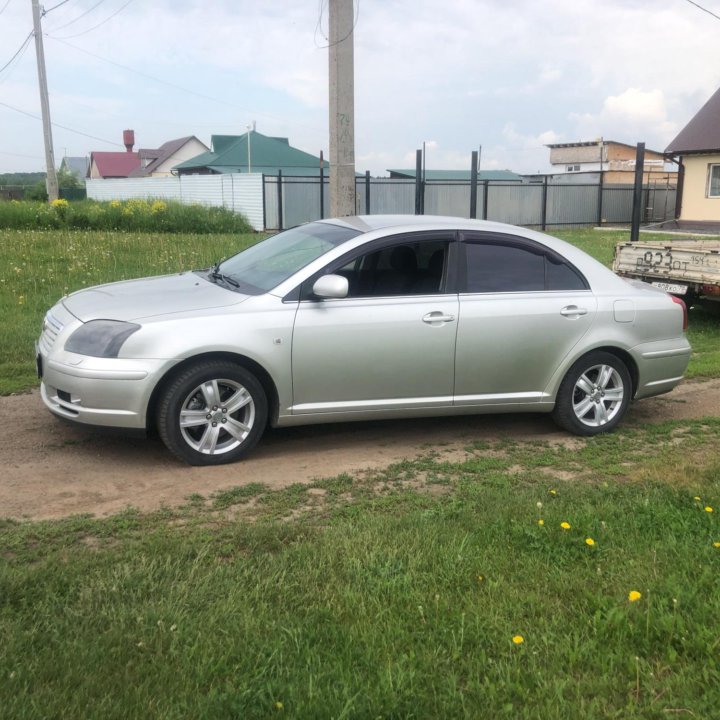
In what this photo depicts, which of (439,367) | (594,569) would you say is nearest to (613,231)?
(439,367)

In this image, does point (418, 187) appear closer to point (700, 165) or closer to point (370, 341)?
→ point (370, 341)

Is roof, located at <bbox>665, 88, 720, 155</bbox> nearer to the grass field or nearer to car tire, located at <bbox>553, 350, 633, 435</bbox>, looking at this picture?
car tire, located at <bbox>553, 350, 633, 435</bbox>

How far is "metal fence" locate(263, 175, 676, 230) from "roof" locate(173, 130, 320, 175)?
1953cm

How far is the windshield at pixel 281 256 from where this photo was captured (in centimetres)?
584

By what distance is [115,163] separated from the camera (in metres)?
81.8

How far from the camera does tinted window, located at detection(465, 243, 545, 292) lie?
612cm

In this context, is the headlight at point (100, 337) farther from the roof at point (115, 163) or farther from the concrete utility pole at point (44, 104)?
the roof at point (115, 163)

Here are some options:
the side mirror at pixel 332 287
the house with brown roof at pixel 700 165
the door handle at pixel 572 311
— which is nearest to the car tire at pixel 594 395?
the door handle at pixel 572 311

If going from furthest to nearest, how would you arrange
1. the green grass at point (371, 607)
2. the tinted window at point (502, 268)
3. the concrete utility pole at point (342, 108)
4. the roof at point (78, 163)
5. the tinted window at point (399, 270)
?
the roof at point (78, 163), the concrete utility pole at point (342, 108), the tinted window at point (502, 268), the tinted window at point (399, 270), the green grass at point (371, 607)

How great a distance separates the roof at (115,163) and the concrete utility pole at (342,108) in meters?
74.4

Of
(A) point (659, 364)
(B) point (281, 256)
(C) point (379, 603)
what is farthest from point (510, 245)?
(C) point (379, 603)

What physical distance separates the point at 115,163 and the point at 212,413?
81954 mm

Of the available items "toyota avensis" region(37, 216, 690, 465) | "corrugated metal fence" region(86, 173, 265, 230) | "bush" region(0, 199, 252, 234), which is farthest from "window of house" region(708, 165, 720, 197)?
"toyota avensis" region(37, 216, 690, 465)

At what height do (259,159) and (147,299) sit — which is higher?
(259,159)
